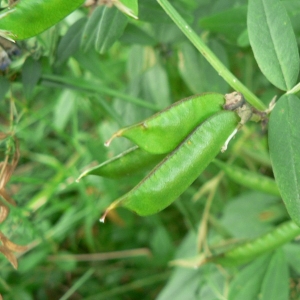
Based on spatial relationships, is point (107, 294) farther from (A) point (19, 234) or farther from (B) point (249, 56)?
(B) point (249, 56)

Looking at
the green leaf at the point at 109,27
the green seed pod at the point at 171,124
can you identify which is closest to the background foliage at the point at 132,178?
the green leaf at the point at 109,27

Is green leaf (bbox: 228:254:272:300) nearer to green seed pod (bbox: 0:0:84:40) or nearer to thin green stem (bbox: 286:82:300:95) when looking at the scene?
thin green stem (bbox: 286:82:300:95)

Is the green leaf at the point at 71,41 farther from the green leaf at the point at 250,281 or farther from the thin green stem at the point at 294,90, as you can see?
the green leaf at the point at 250,281

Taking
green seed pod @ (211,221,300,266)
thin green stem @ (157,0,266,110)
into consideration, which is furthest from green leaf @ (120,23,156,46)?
green seed pod @ (211,221,300,266)

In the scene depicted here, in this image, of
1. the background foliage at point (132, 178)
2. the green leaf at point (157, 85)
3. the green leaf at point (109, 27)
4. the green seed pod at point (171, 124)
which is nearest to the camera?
the green seed pod at point (171, 124)

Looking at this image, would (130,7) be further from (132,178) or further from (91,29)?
(132,178)

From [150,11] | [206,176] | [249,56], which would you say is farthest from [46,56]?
[206,176]

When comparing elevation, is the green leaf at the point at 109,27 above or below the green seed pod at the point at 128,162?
above
